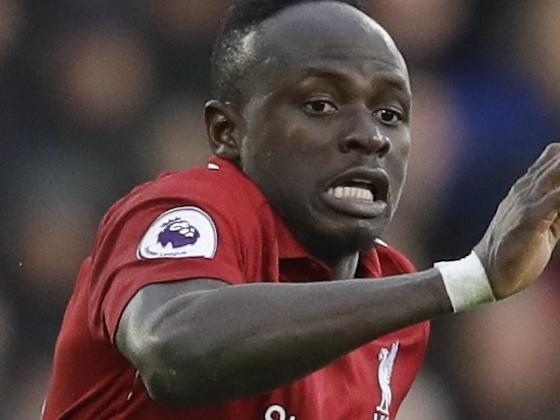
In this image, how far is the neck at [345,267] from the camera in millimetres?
2418

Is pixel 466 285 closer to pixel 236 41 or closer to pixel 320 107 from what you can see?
pixel 320 107

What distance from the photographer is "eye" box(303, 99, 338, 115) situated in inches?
89.9

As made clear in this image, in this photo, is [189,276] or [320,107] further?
[320,107]

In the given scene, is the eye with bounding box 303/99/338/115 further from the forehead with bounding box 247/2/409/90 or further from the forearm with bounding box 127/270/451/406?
the forearm with bounding box 127/270/451/406

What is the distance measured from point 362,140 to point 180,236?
0.38 m

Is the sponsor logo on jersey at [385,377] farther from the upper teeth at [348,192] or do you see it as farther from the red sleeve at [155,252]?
the red sleeve at [155,252]

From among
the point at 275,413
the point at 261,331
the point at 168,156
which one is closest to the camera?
the point at 261,331

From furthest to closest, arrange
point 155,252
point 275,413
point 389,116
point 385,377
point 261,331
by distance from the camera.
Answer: point 385,377 < point 389,116 < point 275,413 < point 155,252 < point 261,331

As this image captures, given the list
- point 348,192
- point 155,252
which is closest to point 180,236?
point 155,252

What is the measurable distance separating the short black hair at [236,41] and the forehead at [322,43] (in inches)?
1.0

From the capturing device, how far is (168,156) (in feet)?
13.4

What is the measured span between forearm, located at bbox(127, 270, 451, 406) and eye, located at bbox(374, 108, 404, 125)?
0.48 m

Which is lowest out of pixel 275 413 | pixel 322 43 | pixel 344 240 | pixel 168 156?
pixel 168 156

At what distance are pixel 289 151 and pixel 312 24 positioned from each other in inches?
8.3
